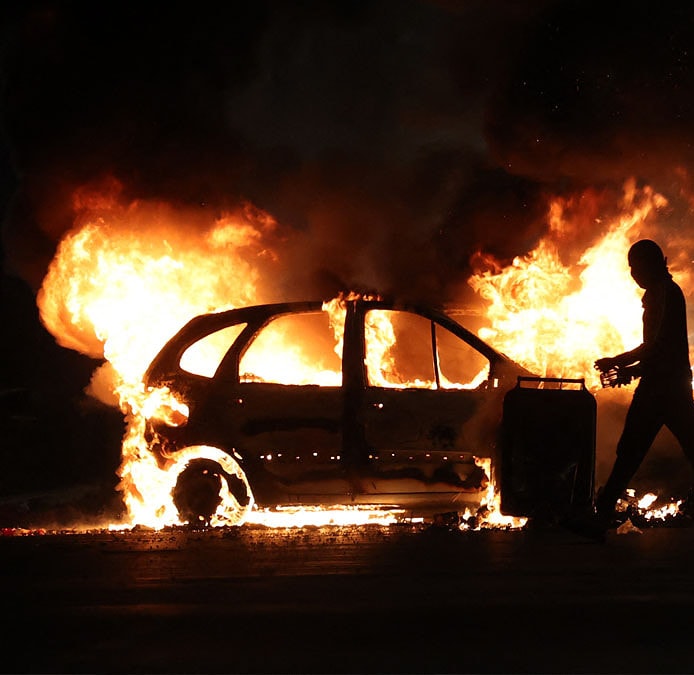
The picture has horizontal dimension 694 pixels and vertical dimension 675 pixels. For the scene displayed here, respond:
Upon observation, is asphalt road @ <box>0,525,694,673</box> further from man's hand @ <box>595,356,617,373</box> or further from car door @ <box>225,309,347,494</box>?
man's hand @ <box>595,356,617,373</box>

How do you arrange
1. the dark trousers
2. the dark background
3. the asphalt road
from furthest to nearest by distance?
the dark background → the dark trousers → the asphalt road

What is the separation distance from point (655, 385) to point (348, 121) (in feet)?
23.5

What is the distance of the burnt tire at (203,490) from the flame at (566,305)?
2.63 metres

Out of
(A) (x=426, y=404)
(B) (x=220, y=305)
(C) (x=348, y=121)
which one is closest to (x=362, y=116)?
(C) (x=348, y=121)

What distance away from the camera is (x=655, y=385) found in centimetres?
892


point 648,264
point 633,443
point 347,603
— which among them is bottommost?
point 347,603

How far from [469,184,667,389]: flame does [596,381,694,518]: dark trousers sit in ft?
3.64

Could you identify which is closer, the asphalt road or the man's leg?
the asphalt road

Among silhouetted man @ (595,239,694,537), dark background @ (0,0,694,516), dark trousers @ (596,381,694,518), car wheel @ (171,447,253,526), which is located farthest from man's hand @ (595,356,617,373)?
dark background @ (0,0,694,516)

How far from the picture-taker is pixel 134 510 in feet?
32.0

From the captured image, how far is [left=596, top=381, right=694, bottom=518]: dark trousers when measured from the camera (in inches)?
349

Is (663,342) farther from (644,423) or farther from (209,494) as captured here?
(209,494)

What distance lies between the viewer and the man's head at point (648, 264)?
9.05m

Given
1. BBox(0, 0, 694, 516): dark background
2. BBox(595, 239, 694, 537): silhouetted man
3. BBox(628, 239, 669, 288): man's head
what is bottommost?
BBox(595, 239, 694, 537): silhouetted man
